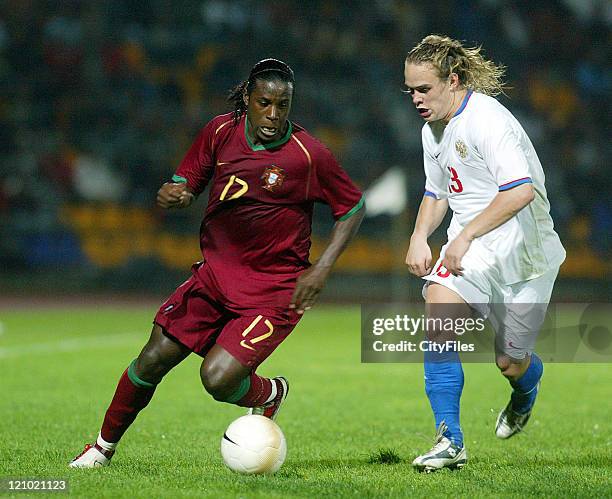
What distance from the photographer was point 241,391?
5.80m

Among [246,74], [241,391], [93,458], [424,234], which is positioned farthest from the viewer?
[246,74]

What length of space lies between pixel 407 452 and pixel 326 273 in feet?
5.06

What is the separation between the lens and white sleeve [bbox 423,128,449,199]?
6179 millimetres

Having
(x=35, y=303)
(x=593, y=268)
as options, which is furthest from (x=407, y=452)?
(x=593, y=268)

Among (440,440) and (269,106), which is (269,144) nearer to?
(269,106)

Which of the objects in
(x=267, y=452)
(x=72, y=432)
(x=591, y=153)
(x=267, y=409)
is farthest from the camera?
(x=591, y=153)

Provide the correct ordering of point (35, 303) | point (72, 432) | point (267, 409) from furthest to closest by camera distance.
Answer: point (35, 303) → point (72, 432) → point (267, 409)

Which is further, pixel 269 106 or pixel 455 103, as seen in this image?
pixel 455 103

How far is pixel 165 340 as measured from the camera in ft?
18.6

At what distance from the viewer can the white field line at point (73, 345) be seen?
12.8 meters

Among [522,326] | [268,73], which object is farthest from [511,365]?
[268,73]

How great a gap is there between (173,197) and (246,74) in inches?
793

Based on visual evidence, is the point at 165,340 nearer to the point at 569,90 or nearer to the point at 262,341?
the point at 262,341

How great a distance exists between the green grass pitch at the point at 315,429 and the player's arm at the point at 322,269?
93cm
